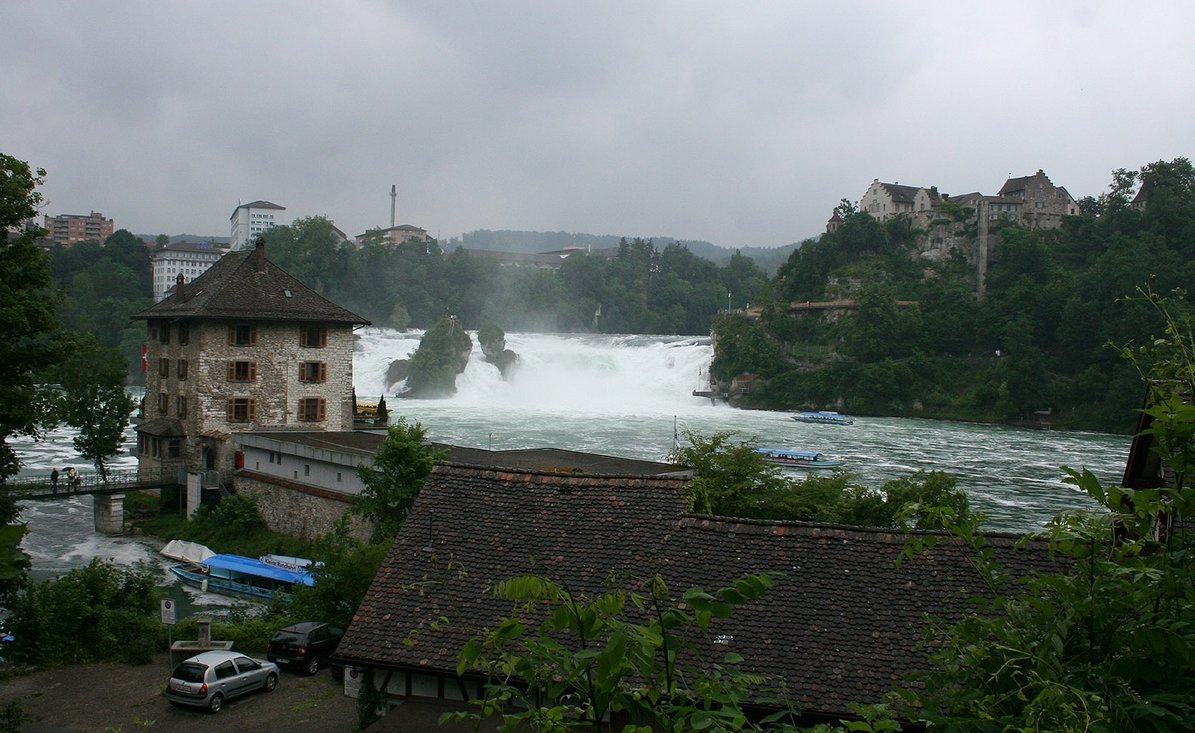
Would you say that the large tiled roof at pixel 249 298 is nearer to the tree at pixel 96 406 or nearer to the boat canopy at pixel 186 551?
the tree at pixel 96 406

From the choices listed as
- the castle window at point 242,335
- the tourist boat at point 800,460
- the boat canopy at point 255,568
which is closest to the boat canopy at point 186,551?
the boat canopy at point 255,568

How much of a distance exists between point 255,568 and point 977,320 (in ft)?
233

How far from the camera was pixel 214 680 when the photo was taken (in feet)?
42.4

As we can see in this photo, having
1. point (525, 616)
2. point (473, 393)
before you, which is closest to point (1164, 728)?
point (525, 616)

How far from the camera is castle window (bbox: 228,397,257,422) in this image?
29.5 meters

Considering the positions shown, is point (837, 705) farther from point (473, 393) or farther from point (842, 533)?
point (473, 393)

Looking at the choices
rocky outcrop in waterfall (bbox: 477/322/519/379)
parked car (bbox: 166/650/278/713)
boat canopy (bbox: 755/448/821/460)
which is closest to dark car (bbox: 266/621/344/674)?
parked car (bbox: 166/650/278/713)

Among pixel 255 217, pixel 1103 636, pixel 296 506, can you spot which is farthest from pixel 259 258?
pixel 255 217

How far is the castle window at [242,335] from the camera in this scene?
29422 mm

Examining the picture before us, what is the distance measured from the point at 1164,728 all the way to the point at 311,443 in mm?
25741

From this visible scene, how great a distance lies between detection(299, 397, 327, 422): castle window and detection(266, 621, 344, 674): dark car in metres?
15.7

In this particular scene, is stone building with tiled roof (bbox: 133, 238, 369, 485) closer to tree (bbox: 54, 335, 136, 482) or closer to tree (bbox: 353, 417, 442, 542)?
tree (bbox: 54, 335, 136, 482)

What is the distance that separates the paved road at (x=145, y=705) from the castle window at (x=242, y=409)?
49.8 feet

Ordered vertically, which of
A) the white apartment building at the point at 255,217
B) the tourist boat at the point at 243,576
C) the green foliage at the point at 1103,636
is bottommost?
the tourist boat at the point at 243,576
